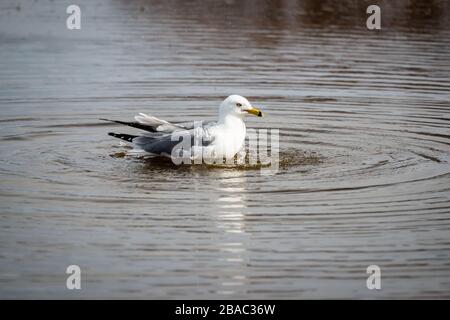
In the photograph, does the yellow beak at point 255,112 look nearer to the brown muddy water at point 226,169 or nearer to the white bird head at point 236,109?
the white bird head at point 236,109

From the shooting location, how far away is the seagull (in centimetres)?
1212

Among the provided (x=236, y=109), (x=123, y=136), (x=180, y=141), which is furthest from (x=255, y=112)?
(x=123, y=136)

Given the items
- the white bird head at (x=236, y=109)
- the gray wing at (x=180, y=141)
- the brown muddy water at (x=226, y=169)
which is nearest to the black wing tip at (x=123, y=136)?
the brown muddy water at (x=226, y=169)

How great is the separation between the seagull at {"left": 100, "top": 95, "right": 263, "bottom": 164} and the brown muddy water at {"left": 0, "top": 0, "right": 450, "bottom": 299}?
207 mm

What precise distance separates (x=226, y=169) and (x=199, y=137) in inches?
17.9

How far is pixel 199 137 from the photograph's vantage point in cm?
1211

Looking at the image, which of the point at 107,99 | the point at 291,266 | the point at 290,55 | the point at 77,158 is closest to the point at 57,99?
the point at 107,99

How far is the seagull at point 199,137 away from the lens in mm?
12125

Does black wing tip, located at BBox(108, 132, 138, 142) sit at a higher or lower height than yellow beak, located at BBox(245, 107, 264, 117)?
lower

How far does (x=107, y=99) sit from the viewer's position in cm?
1623

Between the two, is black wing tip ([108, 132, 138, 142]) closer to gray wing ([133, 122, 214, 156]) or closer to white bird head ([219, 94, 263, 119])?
gray wing ([133, 122, 214, 156])

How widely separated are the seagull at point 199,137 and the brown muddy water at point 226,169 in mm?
207

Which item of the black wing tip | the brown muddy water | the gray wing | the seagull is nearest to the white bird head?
the seagull

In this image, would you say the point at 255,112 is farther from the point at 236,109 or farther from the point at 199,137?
the point at 199,137
